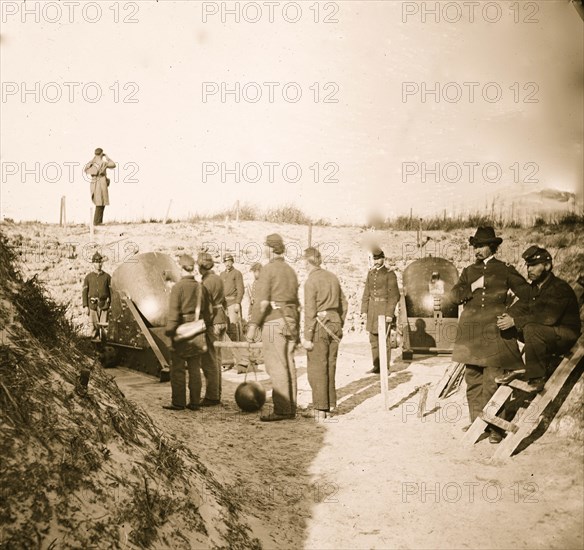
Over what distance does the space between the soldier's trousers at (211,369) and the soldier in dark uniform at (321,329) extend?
1298mm

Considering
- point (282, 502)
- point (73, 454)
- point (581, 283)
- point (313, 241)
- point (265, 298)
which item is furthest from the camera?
point (313, 241)

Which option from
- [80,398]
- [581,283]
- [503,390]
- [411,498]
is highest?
[581,283]

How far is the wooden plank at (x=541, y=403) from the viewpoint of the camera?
21.2ft

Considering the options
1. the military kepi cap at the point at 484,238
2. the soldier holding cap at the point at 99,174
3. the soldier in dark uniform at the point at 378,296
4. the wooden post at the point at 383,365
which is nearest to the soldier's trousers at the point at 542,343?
the military kepi cap at the point at 484,238

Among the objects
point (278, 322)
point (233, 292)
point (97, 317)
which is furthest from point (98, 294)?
point (278, 322)

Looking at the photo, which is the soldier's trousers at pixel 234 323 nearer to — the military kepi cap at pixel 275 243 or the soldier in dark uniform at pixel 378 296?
the soldier in dark uniform at pixel 378 296

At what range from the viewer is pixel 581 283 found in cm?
698

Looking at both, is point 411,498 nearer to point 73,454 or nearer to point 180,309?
point 73,454

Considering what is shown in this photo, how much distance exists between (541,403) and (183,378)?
171 inches

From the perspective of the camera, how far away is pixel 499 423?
6707 mm

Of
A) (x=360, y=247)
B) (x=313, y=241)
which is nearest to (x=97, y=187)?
(x=313, y=241)

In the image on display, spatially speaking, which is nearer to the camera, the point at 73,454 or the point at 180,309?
the point at 73,454

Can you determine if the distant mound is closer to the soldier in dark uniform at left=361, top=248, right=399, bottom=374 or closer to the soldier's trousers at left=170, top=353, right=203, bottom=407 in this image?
the soldier's trousers at left=170, top=353, right=203, bottom=407

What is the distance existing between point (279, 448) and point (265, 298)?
1.91 m
